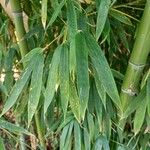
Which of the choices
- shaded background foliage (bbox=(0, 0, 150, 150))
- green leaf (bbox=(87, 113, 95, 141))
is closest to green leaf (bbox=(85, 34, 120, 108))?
shaded background foliage (bbox=(0, 0, 150, 150))

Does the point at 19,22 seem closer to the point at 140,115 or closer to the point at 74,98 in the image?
the point at 74,98

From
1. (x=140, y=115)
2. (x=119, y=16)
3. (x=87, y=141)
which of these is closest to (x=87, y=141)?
(x=87, y=141)

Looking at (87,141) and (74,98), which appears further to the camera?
(87,141)

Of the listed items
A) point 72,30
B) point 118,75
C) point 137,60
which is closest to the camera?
point 72,30

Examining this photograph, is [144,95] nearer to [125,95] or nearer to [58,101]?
[125,95]

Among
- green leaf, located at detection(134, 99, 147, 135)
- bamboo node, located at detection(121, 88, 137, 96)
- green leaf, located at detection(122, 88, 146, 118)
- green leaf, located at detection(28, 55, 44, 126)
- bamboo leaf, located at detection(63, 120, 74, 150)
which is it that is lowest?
bamboo leaf, located at detection(63, 120, 74, 150)

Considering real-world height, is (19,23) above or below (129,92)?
above

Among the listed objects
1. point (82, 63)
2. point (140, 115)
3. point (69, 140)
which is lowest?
point (69, 140)

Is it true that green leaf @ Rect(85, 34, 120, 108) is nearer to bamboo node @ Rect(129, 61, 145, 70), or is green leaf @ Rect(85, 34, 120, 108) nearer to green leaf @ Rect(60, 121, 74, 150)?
bamboo node @ Rect(129, 61, 145, 70)

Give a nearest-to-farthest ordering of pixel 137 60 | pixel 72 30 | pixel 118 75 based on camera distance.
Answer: pixel 72 30 → pixel 137 60 → pixel 118 75
